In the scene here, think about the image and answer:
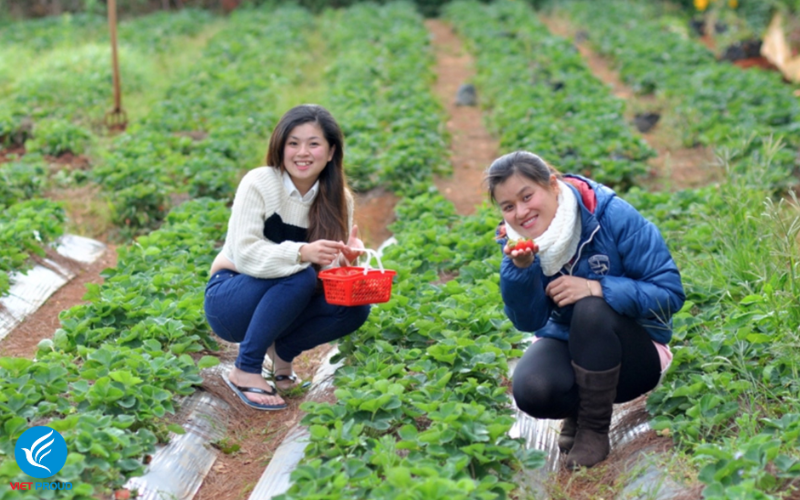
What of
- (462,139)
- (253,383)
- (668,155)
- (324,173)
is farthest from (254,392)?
(462,139)

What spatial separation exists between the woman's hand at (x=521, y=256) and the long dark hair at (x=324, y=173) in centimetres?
114

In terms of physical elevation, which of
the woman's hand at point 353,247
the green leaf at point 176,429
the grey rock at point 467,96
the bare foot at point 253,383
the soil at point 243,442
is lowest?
the grey rock at point 467,96

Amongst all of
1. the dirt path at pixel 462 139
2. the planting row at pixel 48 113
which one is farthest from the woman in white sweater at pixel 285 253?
the planting row at pixel 48 113

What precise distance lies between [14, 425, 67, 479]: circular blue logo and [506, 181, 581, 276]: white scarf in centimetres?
177

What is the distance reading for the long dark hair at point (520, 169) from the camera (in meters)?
3.28

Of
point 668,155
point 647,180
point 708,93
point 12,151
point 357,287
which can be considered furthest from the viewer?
point 708,93

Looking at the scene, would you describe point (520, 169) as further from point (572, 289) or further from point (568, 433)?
point (568, 433)

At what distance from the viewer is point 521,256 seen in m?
3.13

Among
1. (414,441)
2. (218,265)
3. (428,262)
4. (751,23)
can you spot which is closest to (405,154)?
(428,262)

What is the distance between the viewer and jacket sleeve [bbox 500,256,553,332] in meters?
3.24

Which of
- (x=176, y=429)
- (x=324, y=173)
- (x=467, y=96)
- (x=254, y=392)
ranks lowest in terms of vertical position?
(x=467, y=96)

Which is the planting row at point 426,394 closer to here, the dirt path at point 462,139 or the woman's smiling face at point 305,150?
the dirt path at point 462,139

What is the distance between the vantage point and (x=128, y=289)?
452 centimetres

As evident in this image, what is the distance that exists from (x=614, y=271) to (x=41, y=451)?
216 cm
